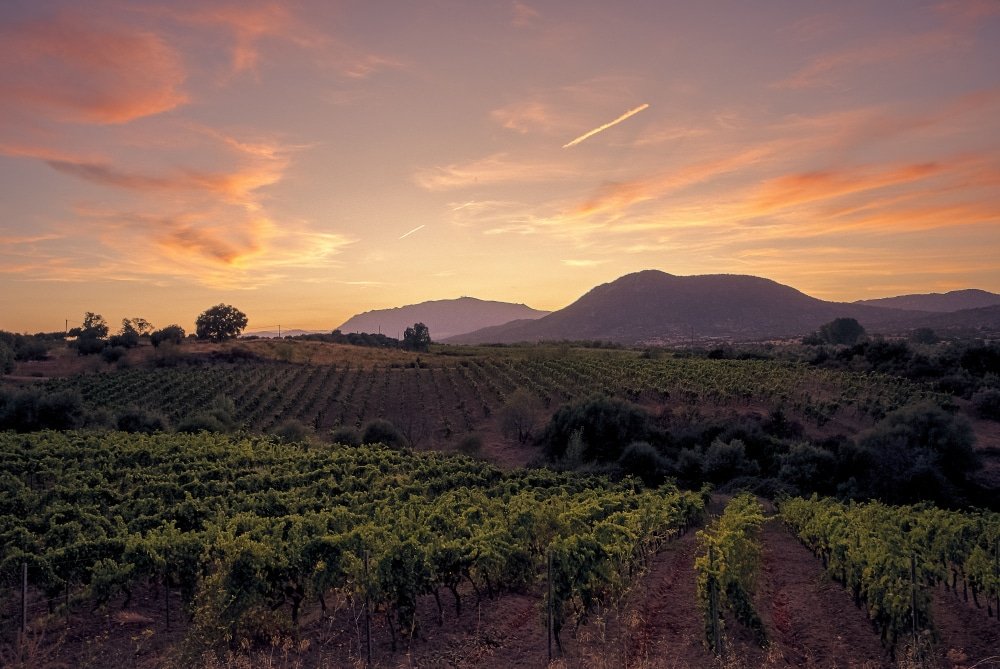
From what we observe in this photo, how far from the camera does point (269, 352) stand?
3883 inches

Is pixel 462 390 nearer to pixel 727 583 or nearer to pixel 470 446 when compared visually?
pixel 470 446

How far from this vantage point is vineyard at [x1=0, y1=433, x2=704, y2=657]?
43.2 ft

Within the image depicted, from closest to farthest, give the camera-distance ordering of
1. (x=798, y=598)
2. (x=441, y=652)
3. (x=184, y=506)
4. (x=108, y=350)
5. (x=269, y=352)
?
(x=441, y=652) → (x=798, y=598) → (x=184, y=506) → (x=108, y=350) → (x=269, y=352)

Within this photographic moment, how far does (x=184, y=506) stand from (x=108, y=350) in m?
85.1

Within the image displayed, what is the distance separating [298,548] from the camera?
1366 cm

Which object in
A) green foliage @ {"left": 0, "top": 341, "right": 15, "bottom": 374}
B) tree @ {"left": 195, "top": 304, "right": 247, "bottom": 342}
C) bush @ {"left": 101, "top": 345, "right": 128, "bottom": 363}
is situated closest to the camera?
green foliage @ {"left": 0, "top": 341, "right": 15, "bottom": 374}

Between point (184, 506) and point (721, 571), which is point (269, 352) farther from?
point (721, 571)

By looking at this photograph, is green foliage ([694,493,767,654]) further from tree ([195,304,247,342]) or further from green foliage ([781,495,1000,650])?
tree ([195,304,247,342])

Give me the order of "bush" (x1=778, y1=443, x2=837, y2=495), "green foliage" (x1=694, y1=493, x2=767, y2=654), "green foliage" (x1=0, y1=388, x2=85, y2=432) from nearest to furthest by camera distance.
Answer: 1. "green foliage" (x1=694, y1=493, x2=767, y2=654)
2. "bush" (x1=778, y1=443, x2=837, y2=495)
3. "green foliage" (x1=0, y1=388, x2=85, y2=432)

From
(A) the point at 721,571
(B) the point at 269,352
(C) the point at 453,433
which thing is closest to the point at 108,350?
(B) the point at 269,352

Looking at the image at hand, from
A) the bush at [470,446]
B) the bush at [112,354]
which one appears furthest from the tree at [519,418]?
the bush at [112,354]

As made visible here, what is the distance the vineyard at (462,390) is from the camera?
53.1m

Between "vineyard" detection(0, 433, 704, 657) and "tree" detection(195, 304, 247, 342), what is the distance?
9879 cm

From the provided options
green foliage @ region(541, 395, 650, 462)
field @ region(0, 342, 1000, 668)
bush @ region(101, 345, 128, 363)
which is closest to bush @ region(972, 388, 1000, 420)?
field @ region(0, 342, 1000, 668)
